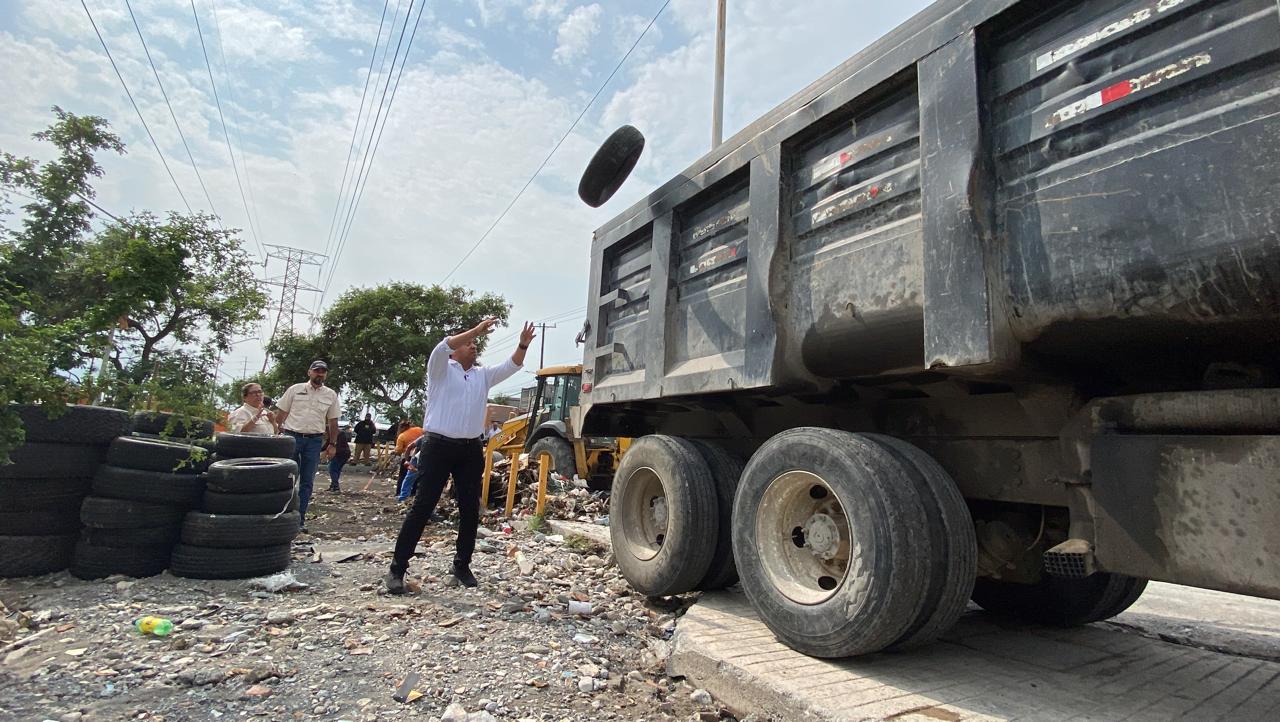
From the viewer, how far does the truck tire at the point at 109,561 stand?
3.59 meters

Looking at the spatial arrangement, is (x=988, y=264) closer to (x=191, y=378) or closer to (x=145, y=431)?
(x=145, y=431)

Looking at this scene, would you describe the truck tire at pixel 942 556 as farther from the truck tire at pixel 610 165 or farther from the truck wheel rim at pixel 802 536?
the truck tire at pixel 610 165

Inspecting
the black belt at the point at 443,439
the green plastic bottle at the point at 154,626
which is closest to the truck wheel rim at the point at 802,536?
the black belt at the point at 443,439

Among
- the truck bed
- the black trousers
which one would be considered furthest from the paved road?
the black trousers

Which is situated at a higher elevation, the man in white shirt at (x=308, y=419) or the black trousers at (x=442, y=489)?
the man in white shirt at (x=308, y=419)

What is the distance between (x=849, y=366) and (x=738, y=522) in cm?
89

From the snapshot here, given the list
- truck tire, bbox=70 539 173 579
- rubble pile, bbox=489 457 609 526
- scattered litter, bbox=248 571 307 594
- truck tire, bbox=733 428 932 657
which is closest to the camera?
truck tire, bbox=733 428 932 657

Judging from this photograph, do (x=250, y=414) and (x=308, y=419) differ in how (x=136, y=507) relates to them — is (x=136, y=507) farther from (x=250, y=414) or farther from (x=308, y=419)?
(x=308, y=419)

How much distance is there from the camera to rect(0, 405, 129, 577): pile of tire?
3482 mm

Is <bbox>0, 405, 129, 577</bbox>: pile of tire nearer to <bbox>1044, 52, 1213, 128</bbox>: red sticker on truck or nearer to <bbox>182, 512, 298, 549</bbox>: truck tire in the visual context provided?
<bbox>182, 512, 298, 549</bbox>: truck tire

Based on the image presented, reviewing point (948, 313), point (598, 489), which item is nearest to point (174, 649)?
point (948, 313)

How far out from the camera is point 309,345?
25906 mm

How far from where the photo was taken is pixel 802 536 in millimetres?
2900

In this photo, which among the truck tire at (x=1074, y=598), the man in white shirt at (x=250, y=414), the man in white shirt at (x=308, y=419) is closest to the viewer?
the truck tire at (x=1074, y=598)
